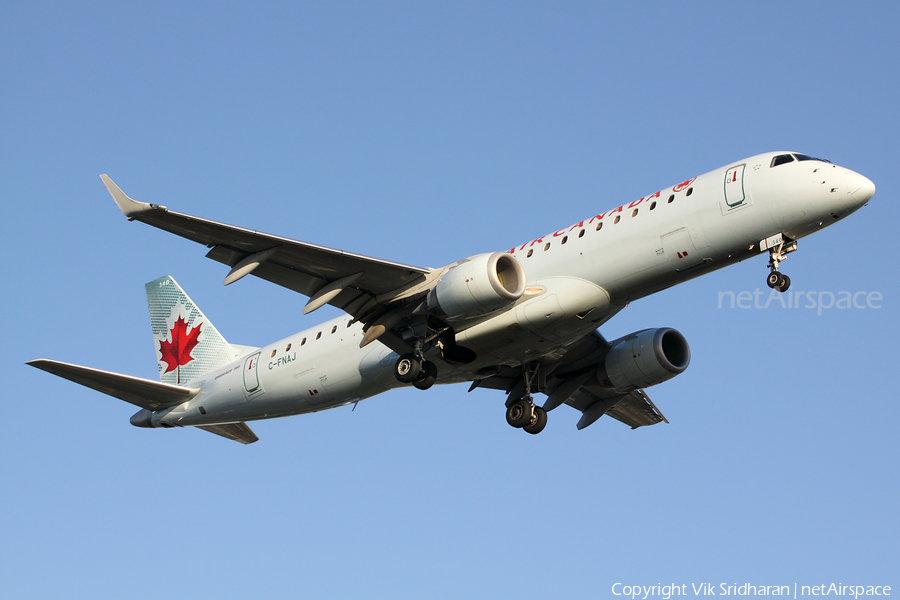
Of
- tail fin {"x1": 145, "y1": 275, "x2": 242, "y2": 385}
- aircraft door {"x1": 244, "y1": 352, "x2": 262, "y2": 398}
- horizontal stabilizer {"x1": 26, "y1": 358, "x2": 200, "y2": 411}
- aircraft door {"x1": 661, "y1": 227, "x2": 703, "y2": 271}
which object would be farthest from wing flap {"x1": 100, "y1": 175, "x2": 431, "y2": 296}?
tail fin {"x1": 145, "y1": 275, "x2": 242, "y2": 385}

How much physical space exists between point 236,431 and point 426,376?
9.43 m

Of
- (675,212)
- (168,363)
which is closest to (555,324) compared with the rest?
(675,212)

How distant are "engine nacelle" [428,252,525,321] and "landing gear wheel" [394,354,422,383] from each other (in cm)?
188

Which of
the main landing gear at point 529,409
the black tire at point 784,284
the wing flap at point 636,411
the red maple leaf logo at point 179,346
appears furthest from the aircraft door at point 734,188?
the red maple leaf logo at point 179,346

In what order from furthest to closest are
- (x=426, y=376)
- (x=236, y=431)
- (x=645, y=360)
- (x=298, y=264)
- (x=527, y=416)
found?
(x=236, y=431) → (x=527, y=416) → (x=645, y=360) → (x=426, y=376) → (x=298, y=264)

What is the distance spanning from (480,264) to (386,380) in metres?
5.36

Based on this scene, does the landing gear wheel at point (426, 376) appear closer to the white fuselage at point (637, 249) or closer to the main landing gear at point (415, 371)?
the main landing gear at point (415, 371)

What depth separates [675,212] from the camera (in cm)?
2334

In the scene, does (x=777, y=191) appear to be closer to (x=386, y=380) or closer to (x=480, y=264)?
(x=480, y=264)

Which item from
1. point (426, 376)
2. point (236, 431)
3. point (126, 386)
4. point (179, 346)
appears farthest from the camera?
point (179, 346)

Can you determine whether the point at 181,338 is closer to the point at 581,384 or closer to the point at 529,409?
the point at 529,409

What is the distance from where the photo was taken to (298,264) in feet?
80.3

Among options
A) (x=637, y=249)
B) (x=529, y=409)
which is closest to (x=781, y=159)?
(x=637, y=249)

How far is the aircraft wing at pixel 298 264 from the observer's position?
2220 centimetres
